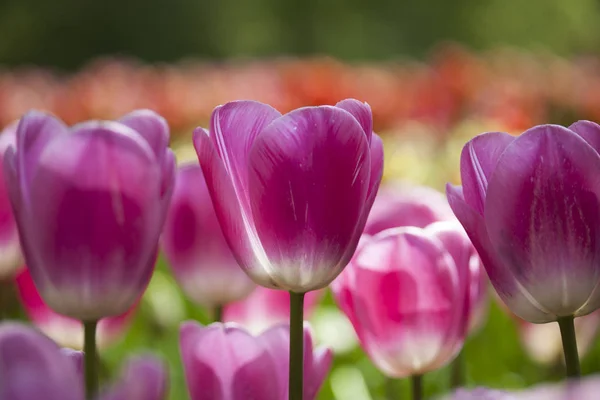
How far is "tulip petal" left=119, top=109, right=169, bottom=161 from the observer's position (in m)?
0.37

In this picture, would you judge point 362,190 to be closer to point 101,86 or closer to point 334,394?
point 334,394

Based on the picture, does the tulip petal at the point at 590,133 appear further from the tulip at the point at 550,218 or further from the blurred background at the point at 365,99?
the blurred background at the point at 365,99

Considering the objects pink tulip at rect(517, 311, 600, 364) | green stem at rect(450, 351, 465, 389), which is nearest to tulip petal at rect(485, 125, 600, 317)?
green stem at rect(450, 351, 465, 389)

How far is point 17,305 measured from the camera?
0.88 m

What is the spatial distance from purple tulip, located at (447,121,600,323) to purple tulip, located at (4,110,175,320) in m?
0.14

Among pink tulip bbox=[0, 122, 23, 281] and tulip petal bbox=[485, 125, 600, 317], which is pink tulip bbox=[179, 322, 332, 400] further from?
pink tulip bbox=[0, 122, 23, 281]

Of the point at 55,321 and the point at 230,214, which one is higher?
the point at 230,214

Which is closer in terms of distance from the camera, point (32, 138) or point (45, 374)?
point (45, 374)

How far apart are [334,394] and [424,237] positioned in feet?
1.20

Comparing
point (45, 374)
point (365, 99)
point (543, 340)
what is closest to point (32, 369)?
point (45, 374)

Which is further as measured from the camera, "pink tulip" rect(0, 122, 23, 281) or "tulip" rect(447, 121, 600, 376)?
"pink tulip" rect(0, 122, 23, 281)

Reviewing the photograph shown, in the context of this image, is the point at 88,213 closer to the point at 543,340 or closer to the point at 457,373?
the point at 457,373

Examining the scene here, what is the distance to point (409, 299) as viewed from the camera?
1.32 feet

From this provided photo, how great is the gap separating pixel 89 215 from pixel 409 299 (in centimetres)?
16
